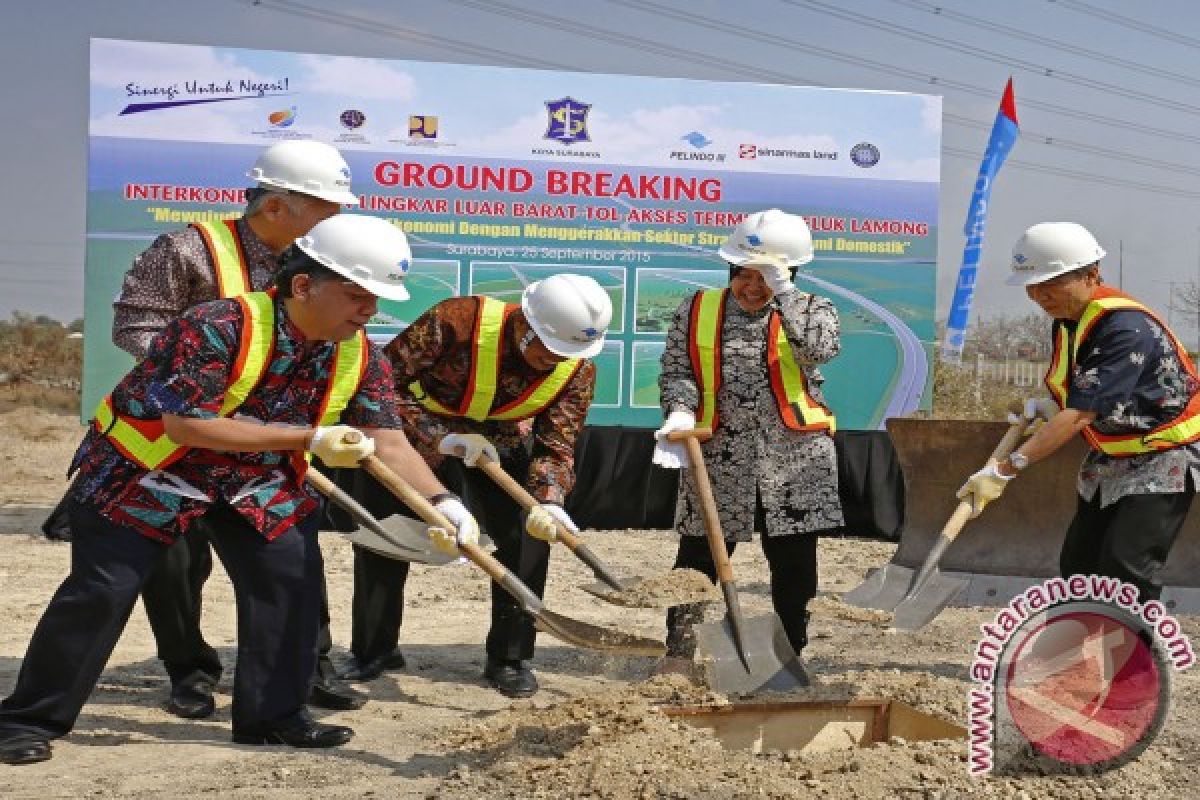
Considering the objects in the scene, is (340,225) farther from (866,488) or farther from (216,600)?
(866,488)

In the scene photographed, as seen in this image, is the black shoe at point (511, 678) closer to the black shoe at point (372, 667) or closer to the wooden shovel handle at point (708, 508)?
the black shoe at point (372, 667)

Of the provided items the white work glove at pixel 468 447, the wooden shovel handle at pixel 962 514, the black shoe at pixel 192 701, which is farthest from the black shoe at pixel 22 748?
the wooden shovel handle at pixel 962 514

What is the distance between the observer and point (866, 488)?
1031 centimetres

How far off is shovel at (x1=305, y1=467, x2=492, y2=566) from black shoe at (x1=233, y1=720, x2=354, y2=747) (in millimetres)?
632

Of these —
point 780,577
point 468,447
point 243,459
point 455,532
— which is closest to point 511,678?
point 468,447

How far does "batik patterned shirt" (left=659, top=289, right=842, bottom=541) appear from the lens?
5.32 m

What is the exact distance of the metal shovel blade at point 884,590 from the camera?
17.0 feet

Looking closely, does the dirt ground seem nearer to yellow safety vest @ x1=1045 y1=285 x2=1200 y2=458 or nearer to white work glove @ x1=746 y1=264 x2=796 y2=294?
yellow safety vest @ x1=1045 y1=285 x2=1200 y2=458

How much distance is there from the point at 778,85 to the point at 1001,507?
427 cm

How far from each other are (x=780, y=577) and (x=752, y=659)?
0.68m

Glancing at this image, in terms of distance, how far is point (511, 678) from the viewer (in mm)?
5551

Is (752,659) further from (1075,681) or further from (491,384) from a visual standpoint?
(491,384)

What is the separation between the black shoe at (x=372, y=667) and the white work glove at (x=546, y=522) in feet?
A: 3.00

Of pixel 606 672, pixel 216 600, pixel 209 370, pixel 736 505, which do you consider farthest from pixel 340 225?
pixel 216 600
